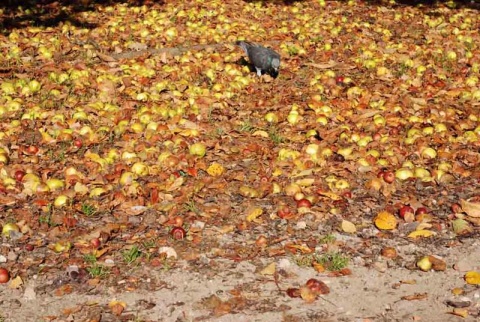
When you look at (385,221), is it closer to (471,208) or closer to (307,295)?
(471,208)

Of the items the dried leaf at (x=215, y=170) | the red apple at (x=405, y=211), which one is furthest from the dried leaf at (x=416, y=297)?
the dried leaf at (x=215, y=170)

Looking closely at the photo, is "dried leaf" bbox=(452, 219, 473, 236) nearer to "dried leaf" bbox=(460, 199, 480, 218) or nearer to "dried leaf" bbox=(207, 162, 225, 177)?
"dried leaf" bbox=(460, 199, 480, 218)

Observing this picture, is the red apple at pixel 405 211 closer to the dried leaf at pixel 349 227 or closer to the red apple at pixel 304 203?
the dried leaf at pixel 349 227

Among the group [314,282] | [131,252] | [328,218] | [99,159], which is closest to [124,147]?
[99,159]

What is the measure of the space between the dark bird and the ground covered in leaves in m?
0.18

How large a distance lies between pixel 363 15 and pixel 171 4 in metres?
3.63

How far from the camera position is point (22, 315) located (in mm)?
4547

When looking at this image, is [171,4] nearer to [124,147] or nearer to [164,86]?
[164,86]

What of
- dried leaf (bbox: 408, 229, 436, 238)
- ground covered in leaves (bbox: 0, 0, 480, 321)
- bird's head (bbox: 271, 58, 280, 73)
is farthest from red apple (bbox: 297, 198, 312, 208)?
bird's head (bbox: 271, 58, 280, 73)

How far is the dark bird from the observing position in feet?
28.3

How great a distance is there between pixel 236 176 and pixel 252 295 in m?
1.85

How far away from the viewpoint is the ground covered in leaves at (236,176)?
4789 mm

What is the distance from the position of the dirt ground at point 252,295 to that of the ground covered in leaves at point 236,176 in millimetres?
15

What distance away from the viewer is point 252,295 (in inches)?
187
